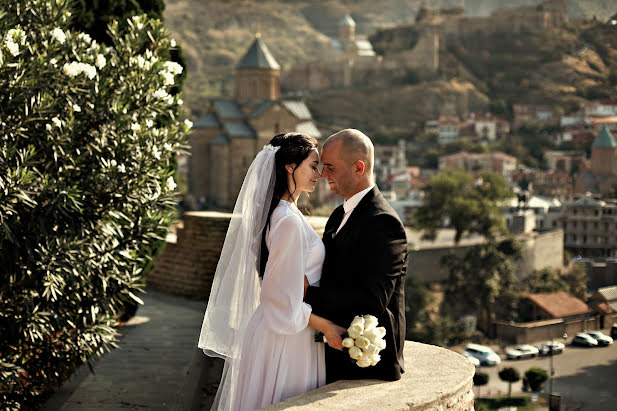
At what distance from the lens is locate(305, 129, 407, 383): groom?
2754 millimetres

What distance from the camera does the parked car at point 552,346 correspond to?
26344 millimetres

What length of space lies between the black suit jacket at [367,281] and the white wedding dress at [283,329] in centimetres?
7

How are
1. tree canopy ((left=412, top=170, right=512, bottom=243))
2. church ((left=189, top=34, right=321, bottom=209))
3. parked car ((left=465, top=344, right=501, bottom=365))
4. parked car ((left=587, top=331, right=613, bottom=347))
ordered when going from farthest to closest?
church ((left=189, top=34, right=321, bottom=209)), tree canopy ((left=412, top=170, right=512, bottom=243)), parked car ((left=465, top=344, right=501, bottom=365)), parked car ((left=587, top=331, right=613, bottom=347))

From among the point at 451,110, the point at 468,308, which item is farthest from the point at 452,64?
the point at 468,308

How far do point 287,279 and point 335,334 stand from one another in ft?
0.90

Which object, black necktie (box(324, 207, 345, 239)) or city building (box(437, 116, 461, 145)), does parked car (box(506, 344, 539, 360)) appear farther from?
city building (box(437, 116, 461, 145))

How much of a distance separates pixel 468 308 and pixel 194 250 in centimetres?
2605

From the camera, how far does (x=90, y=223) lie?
4.29 meters

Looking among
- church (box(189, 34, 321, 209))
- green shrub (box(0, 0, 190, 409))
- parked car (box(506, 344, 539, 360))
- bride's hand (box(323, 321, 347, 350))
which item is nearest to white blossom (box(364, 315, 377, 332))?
bride's hand (box(323, 321, 347, 350))

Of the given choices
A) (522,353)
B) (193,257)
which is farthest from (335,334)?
(522,353)

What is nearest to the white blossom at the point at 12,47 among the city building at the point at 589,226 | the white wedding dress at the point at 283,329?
the white wedding dress at the point at 283,329

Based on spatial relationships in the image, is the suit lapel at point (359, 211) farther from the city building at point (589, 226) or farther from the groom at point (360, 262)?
the city building at point (589, 226)

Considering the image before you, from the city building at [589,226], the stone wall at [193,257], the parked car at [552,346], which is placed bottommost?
the parked car at [552,346]

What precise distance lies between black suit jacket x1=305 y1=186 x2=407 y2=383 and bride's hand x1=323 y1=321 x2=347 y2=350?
3 centimetres
